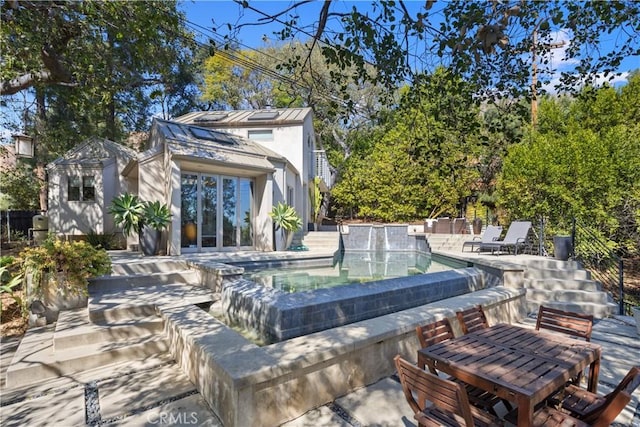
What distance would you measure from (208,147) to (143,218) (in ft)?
11.1

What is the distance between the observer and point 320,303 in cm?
470

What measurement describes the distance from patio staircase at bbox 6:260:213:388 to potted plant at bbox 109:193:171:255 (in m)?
3.07

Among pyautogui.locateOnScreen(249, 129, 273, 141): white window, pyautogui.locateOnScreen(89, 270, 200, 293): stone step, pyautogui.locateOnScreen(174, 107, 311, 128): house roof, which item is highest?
pyautogui.locateOnScreen(174, 107, 311, 128): house roof

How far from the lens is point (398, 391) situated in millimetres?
3615

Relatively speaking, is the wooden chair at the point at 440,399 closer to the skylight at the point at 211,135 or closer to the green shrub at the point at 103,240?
the skylight at the point at 211,135

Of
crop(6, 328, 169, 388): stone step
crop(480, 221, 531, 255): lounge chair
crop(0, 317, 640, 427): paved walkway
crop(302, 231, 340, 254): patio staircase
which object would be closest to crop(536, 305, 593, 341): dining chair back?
crop(0, 317, 640, 427): paved walkway

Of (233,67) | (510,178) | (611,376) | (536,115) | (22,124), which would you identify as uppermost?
(233,67)

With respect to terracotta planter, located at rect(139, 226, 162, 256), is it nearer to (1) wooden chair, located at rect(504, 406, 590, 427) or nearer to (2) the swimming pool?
(2) the swimming pool

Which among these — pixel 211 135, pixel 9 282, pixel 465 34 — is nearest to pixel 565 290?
pixel 465 34

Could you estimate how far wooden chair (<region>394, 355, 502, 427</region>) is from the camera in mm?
2076

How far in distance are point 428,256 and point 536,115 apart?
10964mm

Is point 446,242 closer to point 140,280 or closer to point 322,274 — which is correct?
point 322,274

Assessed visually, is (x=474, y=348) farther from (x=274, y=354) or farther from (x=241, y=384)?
(x=241, y=384)

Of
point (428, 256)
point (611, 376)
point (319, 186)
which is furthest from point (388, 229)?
point (611, 376)
